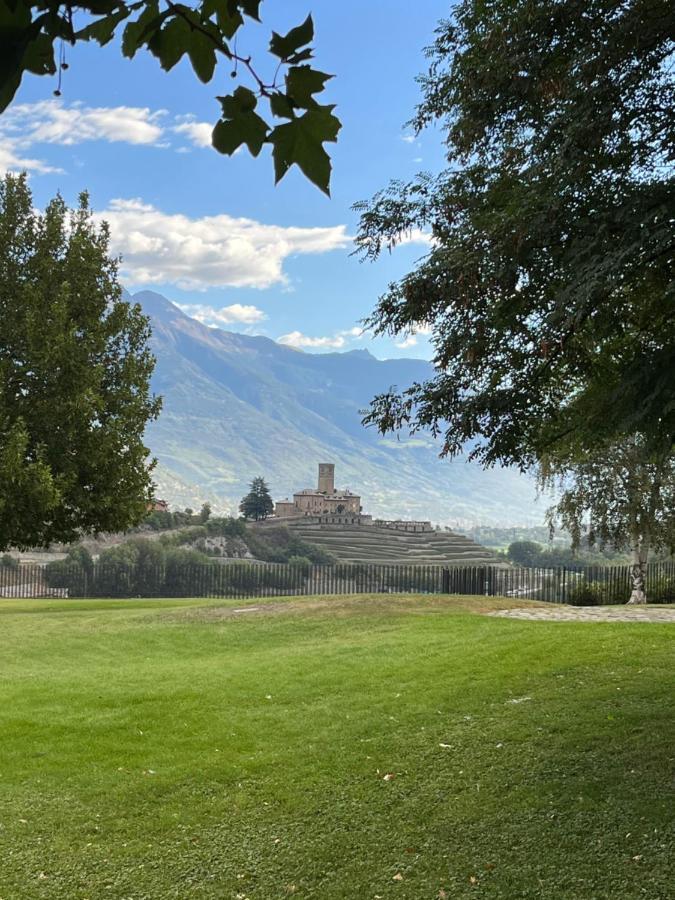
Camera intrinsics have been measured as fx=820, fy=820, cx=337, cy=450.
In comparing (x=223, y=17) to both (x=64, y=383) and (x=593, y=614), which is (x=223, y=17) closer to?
(x=64, y=383)

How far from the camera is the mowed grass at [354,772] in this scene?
5.61 metres

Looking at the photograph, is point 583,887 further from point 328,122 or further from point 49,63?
point 49,63

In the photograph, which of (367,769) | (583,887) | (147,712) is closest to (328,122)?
(583,887)

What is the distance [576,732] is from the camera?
8.00m

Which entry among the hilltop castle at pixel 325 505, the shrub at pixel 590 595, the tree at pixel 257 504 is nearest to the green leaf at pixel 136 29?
the shrub at pixel 590 595

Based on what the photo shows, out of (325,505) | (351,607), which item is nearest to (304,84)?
(351,607)

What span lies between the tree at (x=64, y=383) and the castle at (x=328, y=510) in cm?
5039

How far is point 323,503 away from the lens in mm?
75938

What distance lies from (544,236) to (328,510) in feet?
224

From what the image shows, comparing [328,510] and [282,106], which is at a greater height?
[282,106]

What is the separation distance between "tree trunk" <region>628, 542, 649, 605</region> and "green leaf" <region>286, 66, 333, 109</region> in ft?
84.1

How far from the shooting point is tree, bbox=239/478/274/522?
64.8 m

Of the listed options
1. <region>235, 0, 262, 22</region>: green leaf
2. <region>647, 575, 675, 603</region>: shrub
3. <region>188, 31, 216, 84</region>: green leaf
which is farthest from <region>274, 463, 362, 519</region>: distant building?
<region>235, 0, 262, 22</region>: green leaf

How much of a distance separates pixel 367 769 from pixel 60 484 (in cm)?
714
